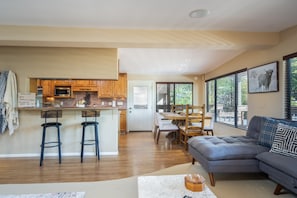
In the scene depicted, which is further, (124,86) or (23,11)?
(124,86)

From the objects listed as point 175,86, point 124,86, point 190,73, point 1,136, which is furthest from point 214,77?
point 1,136

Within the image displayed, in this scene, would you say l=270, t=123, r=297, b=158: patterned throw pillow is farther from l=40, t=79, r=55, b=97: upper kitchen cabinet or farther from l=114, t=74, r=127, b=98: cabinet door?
l=40, t=79, r=55, b=97: upper kitchen cabinet

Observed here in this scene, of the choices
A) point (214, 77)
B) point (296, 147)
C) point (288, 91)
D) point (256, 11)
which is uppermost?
point (256, 11)

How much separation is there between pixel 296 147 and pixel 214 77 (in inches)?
176

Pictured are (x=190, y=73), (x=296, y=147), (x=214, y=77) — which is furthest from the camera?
(x=190, y=73)

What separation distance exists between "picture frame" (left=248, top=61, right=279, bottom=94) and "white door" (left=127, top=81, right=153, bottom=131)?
13.0 feet

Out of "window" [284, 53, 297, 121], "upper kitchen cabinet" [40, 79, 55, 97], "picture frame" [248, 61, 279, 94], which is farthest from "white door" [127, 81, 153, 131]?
"window" [284, 53, 297, 121]

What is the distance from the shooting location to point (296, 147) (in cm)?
238

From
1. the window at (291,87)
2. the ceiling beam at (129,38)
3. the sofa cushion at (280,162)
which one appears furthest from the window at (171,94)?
the sofa cushion at (280,162)

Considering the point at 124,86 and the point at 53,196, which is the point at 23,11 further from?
the point at 124,86

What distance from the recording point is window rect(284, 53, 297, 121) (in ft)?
10.7

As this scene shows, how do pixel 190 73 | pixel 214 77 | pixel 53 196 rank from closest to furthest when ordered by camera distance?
1. pixel 53 196
2. pixel 214 77
3. pixel 190 73

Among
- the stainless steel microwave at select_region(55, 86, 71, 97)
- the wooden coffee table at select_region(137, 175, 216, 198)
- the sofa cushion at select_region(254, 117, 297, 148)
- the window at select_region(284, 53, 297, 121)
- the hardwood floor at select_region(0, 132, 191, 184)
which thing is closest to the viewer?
the wooden coffee table at select_region(137, 175, 216, 198)

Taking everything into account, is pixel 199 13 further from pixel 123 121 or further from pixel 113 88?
pixel 123 121
